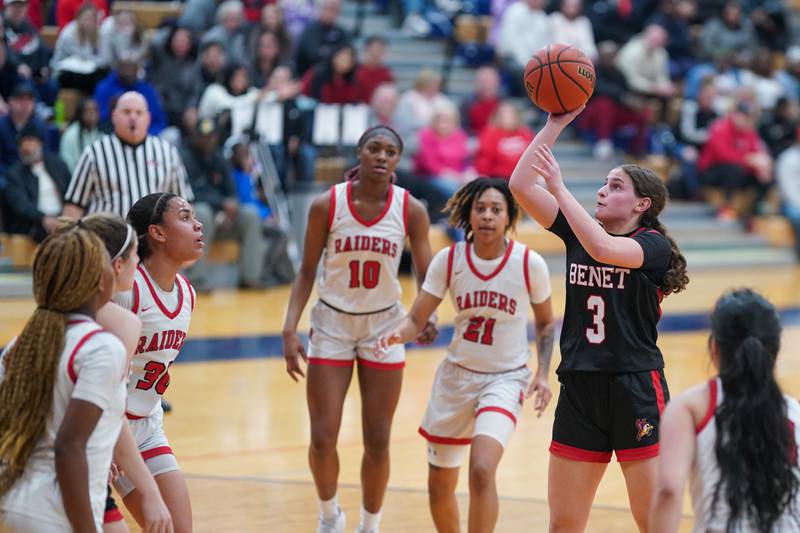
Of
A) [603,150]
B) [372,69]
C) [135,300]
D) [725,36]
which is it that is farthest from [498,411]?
[725,36]

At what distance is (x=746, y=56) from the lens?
1761 centimetres

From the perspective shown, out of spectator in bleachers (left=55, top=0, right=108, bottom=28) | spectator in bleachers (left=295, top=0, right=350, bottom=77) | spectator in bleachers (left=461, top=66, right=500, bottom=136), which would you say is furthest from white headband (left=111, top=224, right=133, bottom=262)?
spectator in bleachers (left=461, top=66, right=500, bottom=136)

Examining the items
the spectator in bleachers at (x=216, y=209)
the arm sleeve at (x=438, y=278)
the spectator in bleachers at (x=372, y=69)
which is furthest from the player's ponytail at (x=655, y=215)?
the spectator in bleachers at (x=372, y=69)

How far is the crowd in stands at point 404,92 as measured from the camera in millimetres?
11570

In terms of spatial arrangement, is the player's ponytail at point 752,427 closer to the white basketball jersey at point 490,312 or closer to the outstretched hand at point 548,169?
the outstretched hand at point 548,169

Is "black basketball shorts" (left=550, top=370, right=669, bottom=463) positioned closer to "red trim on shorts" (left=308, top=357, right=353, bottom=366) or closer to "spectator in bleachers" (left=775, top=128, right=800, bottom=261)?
"red trim on shorts" (left=308, top=357, right=353, bottom=366)

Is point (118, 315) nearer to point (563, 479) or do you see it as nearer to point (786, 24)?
point (563, 479)

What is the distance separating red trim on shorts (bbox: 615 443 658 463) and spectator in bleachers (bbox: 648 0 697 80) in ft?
44.8

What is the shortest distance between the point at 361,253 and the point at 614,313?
5.22 feet

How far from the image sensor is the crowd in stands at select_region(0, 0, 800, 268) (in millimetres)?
11570

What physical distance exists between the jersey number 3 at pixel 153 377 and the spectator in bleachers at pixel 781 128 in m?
13.9

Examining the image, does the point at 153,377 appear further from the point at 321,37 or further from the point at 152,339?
the point at 321,37

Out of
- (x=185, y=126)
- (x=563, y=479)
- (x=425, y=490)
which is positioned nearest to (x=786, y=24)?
(x=185, y=126)

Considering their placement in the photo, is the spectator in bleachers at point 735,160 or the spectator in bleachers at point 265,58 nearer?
the spectator in bleachers at point 265,58
